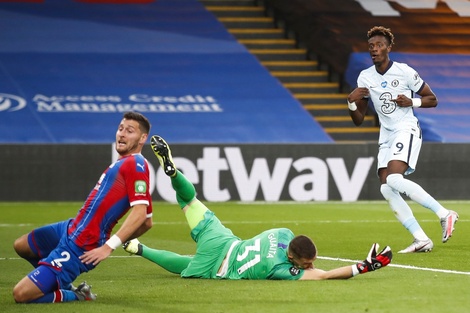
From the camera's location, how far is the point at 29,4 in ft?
87.8

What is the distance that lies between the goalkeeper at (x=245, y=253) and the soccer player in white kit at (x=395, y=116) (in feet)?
8.77

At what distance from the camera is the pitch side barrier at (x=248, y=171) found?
19.6m

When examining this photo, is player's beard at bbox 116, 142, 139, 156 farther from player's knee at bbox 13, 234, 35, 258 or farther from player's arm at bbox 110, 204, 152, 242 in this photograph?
player's knee at bbox 13, 234, 35, 258

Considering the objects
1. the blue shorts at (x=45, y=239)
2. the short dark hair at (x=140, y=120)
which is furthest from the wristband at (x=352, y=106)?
the blue shorts at (x=45, y=239)

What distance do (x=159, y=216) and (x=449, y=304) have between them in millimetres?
10209

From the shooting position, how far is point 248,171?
20.0m

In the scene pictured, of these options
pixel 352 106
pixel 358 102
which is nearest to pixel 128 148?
pixel 352 106

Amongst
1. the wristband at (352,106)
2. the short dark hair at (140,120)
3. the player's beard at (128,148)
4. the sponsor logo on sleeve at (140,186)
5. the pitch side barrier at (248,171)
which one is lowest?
the pitch side barrier at (248,171)

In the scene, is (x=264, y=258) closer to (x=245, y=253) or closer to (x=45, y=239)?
(x=245, y=253)

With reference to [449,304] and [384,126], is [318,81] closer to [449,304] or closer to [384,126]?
[384,126]

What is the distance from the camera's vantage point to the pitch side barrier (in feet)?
64.4

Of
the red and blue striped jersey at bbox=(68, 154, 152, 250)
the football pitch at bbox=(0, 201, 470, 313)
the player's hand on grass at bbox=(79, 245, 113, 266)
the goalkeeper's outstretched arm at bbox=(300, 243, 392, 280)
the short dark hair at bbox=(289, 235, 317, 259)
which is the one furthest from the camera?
the goalkeeper's outstretched arm at bbox=(300, 243, 392, 280)

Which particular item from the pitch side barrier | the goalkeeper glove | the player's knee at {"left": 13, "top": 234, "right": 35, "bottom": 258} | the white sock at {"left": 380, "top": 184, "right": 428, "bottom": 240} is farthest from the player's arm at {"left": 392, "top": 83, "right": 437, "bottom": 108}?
the pitch side barrier

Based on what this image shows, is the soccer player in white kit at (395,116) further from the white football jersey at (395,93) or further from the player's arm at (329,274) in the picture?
the player's arm at (329,274)
